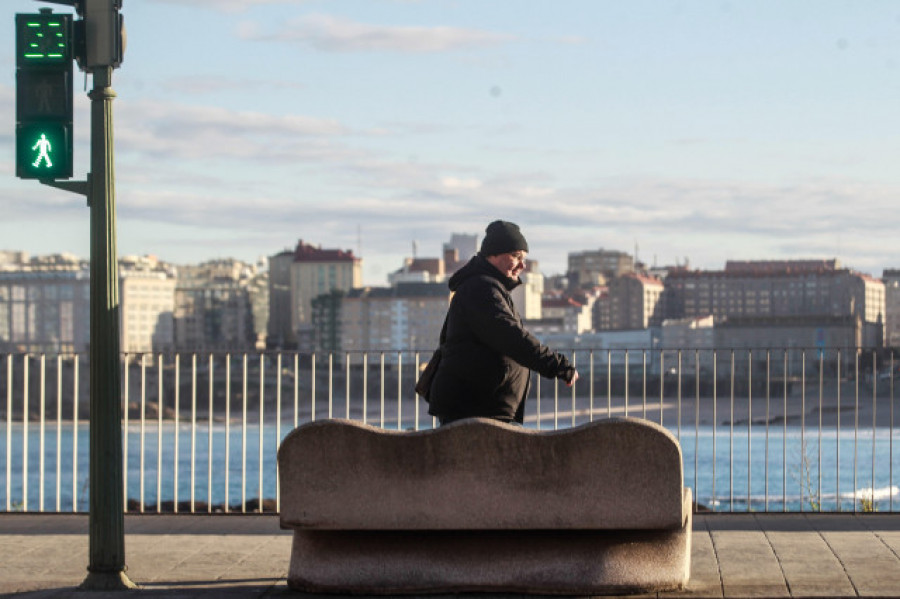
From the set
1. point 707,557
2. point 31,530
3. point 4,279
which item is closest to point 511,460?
point 707,557

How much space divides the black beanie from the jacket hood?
0.15ft

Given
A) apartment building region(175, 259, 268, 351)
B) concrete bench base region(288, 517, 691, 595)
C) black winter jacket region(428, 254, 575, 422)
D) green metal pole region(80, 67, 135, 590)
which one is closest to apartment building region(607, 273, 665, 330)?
apartment building region(175, 259, 268, 351)

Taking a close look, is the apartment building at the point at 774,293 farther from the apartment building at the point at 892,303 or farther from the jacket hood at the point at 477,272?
the jacket hood at the point at 477,272

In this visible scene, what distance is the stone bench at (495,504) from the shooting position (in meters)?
6.78

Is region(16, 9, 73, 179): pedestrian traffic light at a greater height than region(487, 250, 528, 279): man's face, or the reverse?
region(16, 9, 73, 179): pedestrian traffic light

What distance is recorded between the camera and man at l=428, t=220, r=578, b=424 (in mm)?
7337

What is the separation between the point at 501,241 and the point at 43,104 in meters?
2.20

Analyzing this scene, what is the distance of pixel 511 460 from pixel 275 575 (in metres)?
1.58

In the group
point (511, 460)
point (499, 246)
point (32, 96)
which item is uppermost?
point (32, 96)

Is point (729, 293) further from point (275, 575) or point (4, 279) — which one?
point (275, 575)

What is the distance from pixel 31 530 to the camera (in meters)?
9.67

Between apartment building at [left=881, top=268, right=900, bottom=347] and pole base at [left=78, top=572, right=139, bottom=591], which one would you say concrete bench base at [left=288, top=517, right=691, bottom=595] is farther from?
apartment building at [left=881, top=268, right=900, bottom=347]

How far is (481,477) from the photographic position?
684 centimetres

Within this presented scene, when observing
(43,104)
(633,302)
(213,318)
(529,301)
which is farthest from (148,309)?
(43,104)
